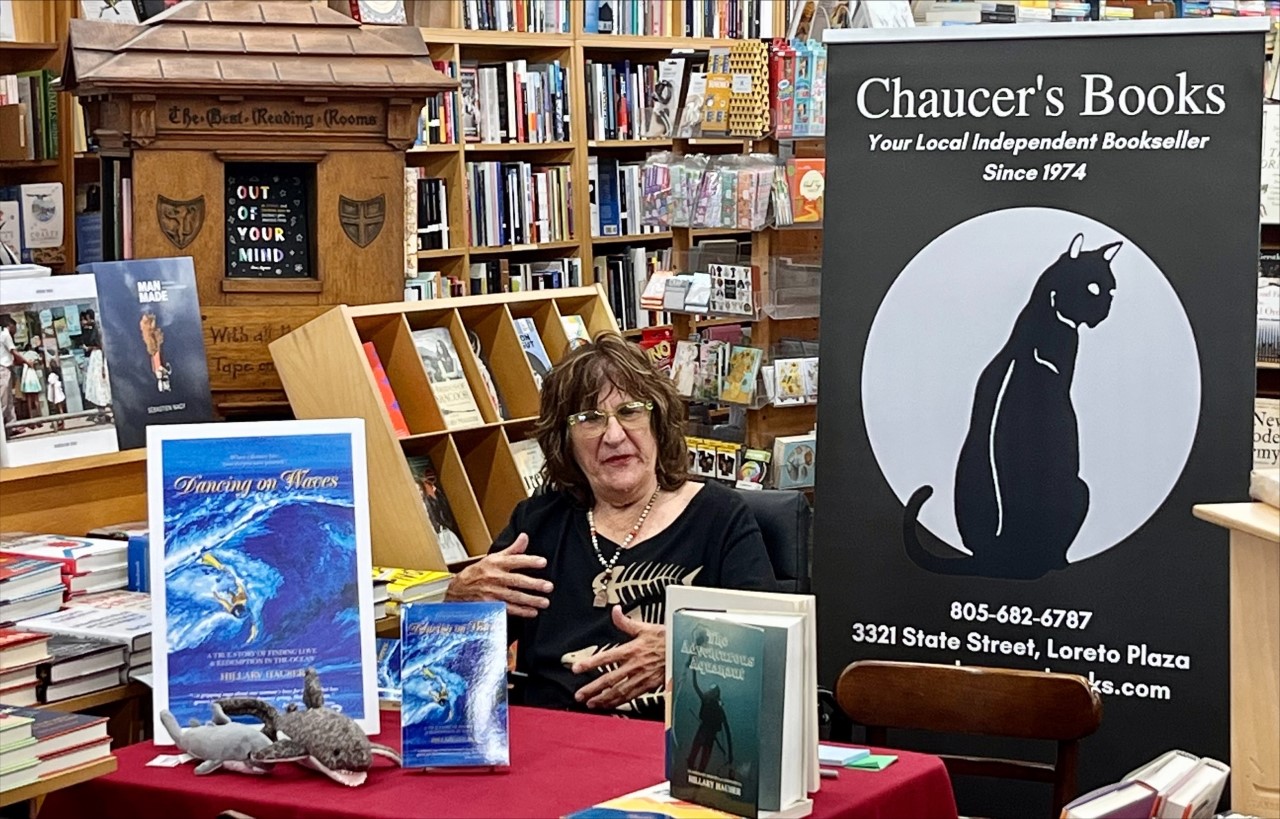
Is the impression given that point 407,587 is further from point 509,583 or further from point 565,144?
point 565,144

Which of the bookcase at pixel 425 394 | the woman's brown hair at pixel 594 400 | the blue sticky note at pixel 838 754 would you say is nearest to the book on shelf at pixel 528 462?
the bookcase at pixel 425 394

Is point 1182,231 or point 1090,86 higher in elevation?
point 1090,86

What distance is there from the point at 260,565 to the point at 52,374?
755 millimetres

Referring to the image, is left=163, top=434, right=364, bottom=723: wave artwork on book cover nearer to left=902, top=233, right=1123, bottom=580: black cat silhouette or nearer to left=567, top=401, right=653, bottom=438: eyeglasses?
left=567, top=401, right=653, bottom=438: eyeglasses

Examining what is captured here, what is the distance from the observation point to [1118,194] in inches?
126

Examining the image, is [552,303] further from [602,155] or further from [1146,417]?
[602,155]

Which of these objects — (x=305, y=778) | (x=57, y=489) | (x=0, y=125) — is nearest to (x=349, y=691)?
(x=305, y=778)

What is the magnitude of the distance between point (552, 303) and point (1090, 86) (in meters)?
1.31

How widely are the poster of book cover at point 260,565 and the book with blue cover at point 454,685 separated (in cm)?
23

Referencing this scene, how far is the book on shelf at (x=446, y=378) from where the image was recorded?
360 centimetres

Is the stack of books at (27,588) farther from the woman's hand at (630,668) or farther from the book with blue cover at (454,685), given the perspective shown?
the woman's hand at (630,668)

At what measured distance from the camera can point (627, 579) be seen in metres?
3.02

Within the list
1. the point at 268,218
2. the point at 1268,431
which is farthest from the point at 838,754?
the point at 1268,431

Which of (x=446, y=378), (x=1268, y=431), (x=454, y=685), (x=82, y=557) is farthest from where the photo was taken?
(x=1268, y=431)
